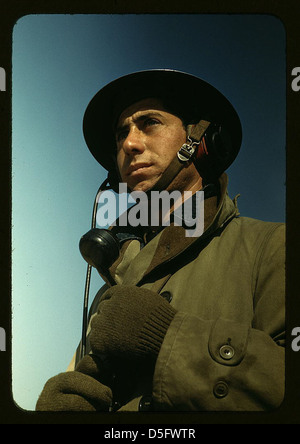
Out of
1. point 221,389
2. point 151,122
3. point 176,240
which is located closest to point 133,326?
point 221,389

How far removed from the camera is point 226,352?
2035 mm

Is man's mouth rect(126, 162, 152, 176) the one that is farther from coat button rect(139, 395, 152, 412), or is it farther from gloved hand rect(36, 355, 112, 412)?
coat button rect(139, 395, 152, 412)

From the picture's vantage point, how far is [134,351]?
2162 millimetres

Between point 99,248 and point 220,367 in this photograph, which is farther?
point 99,248

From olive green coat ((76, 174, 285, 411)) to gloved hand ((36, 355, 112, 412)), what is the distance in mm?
146

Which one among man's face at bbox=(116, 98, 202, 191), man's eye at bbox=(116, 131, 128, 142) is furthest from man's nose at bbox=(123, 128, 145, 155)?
man's eye at bbox=(116, 131, 128, 142)

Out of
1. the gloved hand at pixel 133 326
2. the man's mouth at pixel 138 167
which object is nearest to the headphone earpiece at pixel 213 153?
the man's mouth at pixel 138 167

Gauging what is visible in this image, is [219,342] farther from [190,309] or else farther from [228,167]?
[228,167]

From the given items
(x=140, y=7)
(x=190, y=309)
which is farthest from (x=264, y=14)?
(x=190, y=309)

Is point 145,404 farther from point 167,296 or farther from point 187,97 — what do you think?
point 187,97

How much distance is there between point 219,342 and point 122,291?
0.53 metres

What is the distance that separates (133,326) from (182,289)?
420 mm

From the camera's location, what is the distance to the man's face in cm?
297

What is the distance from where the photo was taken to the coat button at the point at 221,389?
1.99 meters
